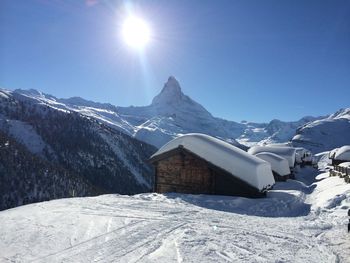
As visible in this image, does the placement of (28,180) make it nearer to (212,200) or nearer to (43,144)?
(43,144)

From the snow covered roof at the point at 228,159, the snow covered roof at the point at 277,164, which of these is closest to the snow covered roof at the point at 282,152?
the snow covered roof at the point at 277,164

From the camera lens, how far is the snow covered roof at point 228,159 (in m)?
21.7

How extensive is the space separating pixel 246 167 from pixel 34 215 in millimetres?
14075

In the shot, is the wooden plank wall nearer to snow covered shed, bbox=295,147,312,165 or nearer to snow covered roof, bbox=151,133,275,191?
snow covered roof, bbox=151,133,275,191

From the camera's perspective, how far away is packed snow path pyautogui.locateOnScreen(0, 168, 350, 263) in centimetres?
847

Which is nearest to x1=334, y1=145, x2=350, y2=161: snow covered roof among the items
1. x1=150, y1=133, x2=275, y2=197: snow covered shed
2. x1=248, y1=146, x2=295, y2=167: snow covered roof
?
x1=248, y1=146, x2=295, y2=167: snow covered roof

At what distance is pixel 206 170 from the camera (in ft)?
74.7

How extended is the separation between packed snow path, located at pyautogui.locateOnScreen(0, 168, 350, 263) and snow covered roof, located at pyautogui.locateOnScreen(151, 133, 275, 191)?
273 inches

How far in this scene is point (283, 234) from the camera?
11055mm

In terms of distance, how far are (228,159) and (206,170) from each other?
162 centimetres

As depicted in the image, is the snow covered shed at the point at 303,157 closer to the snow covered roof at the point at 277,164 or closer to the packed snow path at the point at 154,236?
the snow covered roof at the point at 277,164

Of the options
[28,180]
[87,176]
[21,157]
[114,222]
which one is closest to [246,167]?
[114,222]

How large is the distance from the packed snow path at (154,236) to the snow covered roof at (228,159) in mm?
6932

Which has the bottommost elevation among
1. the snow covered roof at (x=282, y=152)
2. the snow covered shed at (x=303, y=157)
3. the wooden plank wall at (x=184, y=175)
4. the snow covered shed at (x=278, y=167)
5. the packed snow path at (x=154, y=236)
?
the packed snow path at (x=154, y=236)
